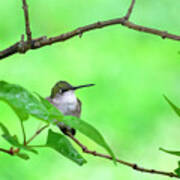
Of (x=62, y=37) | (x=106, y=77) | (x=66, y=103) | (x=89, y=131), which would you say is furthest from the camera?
(x=106, y=77)

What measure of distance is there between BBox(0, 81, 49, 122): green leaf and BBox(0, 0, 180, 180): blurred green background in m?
3.43

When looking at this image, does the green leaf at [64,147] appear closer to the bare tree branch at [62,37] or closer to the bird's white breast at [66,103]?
the bare tree branch at [62,37]

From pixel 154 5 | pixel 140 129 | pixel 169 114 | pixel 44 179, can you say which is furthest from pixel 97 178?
pixel 154 5

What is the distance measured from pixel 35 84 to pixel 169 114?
1.27 meters

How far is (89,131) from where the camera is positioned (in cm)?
71

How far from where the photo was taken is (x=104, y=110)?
4.93 meters

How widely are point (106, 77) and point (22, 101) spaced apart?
4.54 metres

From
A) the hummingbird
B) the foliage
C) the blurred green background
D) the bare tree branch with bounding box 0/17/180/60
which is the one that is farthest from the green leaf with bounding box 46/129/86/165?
the blurred green background

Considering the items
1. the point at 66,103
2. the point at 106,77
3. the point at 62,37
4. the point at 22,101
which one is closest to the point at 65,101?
the point at 66,103

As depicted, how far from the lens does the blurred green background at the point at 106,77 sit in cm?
436

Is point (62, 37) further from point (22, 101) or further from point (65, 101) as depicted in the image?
point (65, 101)

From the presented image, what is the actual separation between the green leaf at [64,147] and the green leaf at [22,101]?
8 cm

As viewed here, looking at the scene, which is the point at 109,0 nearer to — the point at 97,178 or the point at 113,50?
the point at 113,50

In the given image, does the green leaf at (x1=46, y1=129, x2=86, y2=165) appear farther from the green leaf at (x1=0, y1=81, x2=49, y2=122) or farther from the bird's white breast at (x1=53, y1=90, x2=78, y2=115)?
the bird's white breast at (x1=53, y1=90, x2=78, y2=115)
